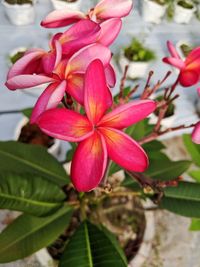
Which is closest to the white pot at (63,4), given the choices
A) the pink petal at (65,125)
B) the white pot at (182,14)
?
the white pot at (182,14)

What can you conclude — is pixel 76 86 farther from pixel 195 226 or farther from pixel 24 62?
pixel 195 226

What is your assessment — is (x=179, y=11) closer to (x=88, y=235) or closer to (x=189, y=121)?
(x=189, y=121)

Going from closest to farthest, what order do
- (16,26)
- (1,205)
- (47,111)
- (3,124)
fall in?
(47,111)
(1,205)
(3,124)
(16,26)

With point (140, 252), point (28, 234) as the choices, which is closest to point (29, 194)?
point (28, 234)

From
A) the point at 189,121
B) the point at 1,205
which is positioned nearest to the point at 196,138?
the point at 1,205

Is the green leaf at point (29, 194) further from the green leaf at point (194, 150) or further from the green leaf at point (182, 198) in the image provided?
the green leaf at point (194, 150)

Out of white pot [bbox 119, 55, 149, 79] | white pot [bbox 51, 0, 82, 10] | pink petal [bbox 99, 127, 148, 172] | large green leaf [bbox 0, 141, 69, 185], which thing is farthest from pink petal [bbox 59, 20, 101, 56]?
Result: white pot [bbox 51, 0, 82, 10]
